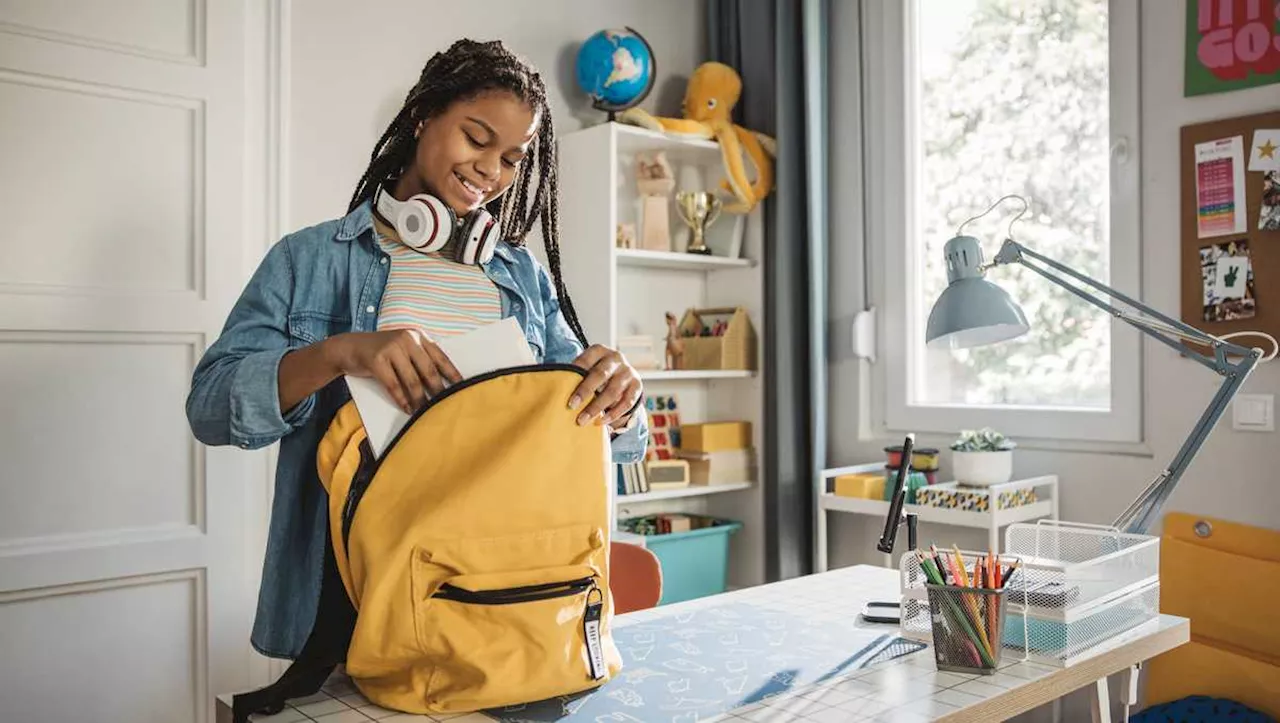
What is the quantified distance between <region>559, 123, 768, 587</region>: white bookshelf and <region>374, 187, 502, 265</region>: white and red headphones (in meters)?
1.50

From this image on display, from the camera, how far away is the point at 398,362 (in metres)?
1.05

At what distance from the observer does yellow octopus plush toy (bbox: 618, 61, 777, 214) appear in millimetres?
3070

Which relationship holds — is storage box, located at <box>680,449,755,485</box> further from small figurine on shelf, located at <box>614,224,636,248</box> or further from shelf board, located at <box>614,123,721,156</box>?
shelf board, located at <box>614,123,721,156</box>

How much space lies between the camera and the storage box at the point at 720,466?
10.2 feet

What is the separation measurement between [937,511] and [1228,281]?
33.3 inches

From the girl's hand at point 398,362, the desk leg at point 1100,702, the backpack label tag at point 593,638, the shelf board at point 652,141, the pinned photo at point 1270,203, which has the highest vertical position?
the shelf board at point 652,141

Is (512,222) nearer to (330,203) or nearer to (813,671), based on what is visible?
(813,671)

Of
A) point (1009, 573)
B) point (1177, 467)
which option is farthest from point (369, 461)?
point (1177, 467)

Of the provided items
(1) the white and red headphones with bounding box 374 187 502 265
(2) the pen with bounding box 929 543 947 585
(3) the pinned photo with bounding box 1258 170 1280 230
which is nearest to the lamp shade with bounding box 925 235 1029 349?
(2) the pen with bounding box 929 543 947 585

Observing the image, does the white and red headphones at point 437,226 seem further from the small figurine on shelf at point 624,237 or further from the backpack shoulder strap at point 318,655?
the small figurine on shelf at point 624,237

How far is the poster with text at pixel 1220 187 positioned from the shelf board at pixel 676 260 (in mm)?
1264

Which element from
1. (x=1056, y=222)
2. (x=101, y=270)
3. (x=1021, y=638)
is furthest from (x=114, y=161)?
(x=1056, y=222)

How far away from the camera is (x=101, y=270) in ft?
6.73

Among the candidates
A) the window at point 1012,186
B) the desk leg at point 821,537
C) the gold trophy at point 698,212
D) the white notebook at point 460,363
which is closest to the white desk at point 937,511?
the desk leg at point 821,537
